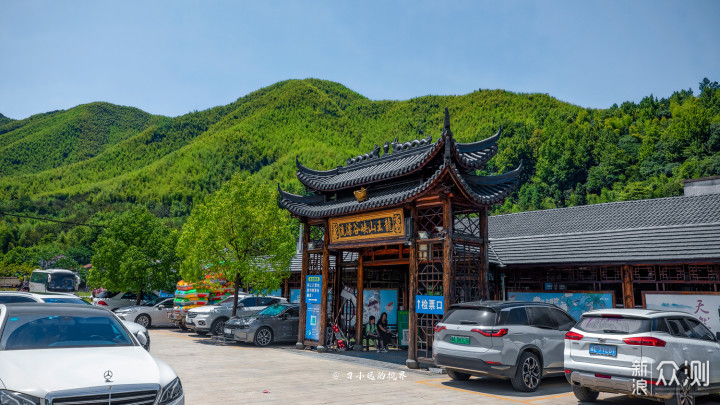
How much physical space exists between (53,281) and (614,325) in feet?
141

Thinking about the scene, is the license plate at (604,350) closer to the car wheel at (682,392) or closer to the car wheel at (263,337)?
the car wheel at (682,392)

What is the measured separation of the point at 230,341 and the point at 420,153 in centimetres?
1062

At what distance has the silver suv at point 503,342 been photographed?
9305 millimetres

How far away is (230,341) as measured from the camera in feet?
62.7

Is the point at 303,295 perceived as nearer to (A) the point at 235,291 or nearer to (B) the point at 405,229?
(A) the point at 235,291

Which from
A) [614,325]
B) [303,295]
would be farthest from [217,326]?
[614,325]

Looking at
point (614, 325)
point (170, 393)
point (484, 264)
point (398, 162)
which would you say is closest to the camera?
point (170, 393)

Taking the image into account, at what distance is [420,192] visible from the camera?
12.8m

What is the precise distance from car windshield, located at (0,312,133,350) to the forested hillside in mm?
35185

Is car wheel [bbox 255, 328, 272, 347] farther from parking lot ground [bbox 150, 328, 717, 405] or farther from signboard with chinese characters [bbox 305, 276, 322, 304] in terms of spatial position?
parking lot ground [bbox 150, 328, 717, 405]

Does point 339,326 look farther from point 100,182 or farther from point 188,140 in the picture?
point 188,140

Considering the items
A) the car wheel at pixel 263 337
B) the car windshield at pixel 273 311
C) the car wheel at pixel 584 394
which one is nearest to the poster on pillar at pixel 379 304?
the car windshield at pixel 273 311

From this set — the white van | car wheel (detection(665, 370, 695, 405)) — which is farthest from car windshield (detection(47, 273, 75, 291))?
car wheel (detection(665, 370, 695, 405))

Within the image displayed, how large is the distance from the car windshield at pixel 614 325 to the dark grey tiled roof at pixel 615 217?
28.2ft
